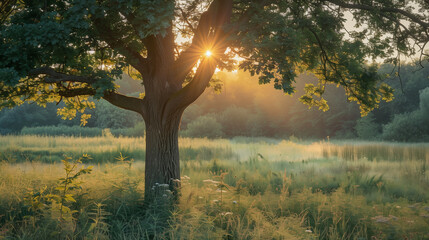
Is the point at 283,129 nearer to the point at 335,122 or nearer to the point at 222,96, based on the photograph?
the point at 335,122

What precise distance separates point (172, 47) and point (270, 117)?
1794 inches

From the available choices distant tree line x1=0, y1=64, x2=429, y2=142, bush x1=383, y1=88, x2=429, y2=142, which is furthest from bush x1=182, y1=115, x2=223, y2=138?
bush x1=383, y1=88, x2=429, y2=142

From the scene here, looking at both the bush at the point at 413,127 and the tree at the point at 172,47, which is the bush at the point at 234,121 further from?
the tree at the point at 172,47

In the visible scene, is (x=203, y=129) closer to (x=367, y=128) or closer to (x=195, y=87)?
(x=367, y=128)

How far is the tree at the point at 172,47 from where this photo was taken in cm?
563

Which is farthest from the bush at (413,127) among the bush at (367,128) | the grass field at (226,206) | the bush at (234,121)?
the grass field at (226,206)

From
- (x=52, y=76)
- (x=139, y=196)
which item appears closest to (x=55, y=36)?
(x=52, y=76)

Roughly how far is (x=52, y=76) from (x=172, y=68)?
8.54ft

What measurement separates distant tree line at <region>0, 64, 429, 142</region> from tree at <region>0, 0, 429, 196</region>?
93.1ft

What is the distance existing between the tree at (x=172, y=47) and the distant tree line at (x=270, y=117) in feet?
93.1

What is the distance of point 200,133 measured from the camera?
36281 mm

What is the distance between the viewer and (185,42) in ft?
32.6

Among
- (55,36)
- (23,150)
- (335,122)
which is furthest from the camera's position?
(335,122)

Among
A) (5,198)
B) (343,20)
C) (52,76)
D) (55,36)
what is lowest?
(5,198)
